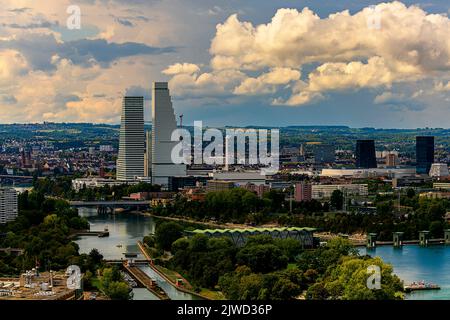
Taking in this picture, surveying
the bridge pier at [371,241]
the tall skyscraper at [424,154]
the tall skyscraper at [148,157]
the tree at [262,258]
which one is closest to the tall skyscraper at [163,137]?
the tall skyscraper at [148,157]

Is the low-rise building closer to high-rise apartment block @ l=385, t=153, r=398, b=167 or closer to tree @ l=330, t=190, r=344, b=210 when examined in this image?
tree @ l=330, t=190, r=344, b=210

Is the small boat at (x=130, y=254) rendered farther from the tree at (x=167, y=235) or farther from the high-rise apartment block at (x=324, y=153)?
the high-rise apartment block at (x=324, y=153)

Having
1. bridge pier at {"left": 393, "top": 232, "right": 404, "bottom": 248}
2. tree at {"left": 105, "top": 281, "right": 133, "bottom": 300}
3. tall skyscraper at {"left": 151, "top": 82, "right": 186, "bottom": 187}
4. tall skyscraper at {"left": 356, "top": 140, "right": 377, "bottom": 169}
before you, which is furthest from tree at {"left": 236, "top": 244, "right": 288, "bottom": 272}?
tall skyscraper at {"left": 356, "top": 140, "right": 377, "bottom": 169}

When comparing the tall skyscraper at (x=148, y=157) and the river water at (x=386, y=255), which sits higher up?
the tall skyscraper at (x=148, y=157)

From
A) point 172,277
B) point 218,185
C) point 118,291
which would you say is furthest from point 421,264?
point 218,185

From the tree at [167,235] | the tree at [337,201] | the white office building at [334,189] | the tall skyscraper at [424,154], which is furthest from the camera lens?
the tall skyscraper at [424,154]

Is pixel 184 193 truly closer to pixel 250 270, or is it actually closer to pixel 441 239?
pixel 441 239
